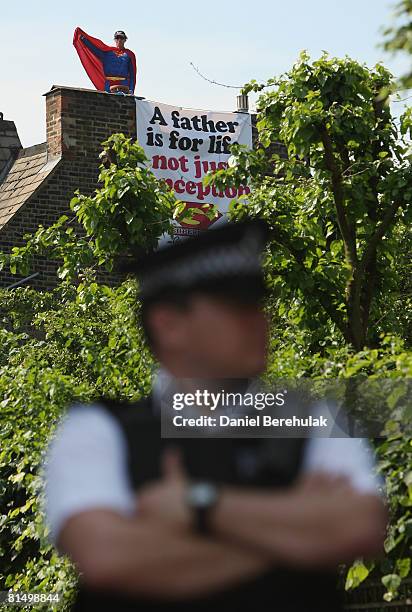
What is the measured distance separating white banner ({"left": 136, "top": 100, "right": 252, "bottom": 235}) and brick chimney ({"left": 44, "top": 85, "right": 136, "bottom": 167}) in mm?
307

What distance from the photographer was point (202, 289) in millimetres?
1817

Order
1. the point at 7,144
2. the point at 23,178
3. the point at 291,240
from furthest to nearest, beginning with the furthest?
the point at 7,144
the point at 23,178
the point at 291,240

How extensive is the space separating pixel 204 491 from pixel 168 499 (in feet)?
0.17

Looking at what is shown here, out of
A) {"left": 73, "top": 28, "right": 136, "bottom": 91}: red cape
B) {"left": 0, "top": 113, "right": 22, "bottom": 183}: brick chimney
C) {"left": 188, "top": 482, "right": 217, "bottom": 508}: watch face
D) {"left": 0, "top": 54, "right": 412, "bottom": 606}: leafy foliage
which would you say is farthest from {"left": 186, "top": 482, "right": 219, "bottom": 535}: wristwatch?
{"left": 0, "top": 113, "right": 22, "bottom": 183}: brick chimney

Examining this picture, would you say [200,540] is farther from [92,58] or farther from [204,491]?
[92,58]

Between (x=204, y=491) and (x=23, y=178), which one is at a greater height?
(x=23, y=178)

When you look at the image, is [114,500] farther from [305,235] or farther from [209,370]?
[305,235]

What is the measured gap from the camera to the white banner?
20.4 meters

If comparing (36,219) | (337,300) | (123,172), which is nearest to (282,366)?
(337,300)

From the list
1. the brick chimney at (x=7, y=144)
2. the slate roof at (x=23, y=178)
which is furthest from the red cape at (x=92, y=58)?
the brick chimney at (x=7, y=144)

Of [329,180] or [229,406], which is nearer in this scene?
[229,406]

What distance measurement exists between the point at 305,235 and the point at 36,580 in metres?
2.70

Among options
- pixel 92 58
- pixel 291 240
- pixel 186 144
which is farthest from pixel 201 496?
pixel 92 58

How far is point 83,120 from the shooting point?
2062 centimetres
